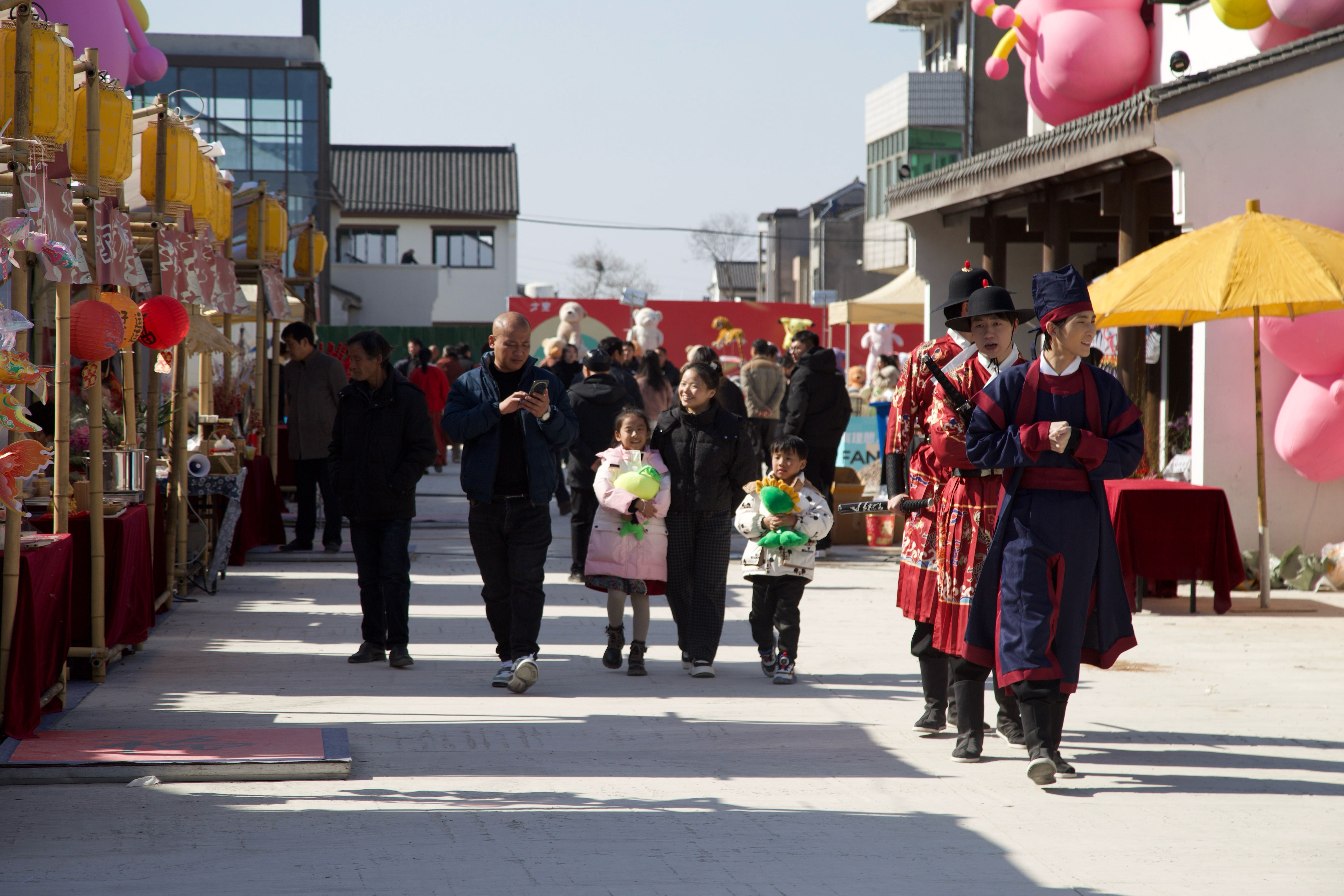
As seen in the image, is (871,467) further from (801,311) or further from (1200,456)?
(801,311)

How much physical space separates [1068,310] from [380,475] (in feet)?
12.2

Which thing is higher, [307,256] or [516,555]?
[307,256]

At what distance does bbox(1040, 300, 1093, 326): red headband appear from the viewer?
16.2 feet

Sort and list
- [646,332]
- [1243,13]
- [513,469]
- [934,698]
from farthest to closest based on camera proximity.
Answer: [646,332] < [1243,13] < [513,469] < [934,698]

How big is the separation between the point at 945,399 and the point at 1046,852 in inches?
72.2

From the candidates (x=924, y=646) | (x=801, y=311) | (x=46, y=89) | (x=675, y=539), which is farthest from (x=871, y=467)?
(x=801, y=311)

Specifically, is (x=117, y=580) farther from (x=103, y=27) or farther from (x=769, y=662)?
(x=103, y=27)

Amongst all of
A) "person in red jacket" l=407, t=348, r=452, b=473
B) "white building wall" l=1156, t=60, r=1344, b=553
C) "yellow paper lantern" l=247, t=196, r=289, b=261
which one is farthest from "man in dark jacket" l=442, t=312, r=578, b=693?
"person in red jacket" l=407, t=348, r=452, b=473

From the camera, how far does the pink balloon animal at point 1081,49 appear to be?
1288cm

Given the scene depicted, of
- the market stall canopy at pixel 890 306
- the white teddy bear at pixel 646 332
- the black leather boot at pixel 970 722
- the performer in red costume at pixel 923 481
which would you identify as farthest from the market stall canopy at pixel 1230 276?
the market stall canopy at pixel 890 306

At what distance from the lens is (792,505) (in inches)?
276

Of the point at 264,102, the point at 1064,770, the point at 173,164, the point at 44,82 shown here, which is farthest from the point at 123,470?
the point at 264,102

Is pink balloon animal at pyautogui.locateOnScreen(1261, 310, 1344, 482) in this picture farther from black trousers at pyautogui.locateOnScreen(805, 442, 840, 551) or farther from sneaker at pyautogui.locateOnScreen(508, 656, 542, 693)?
sneaker at pyautogui.locateOnScreen(508, 656, 542, 693)

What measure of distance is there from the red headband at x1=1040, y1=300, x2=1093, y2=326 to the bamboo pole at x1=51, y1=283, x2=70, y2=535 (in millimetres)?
3929
